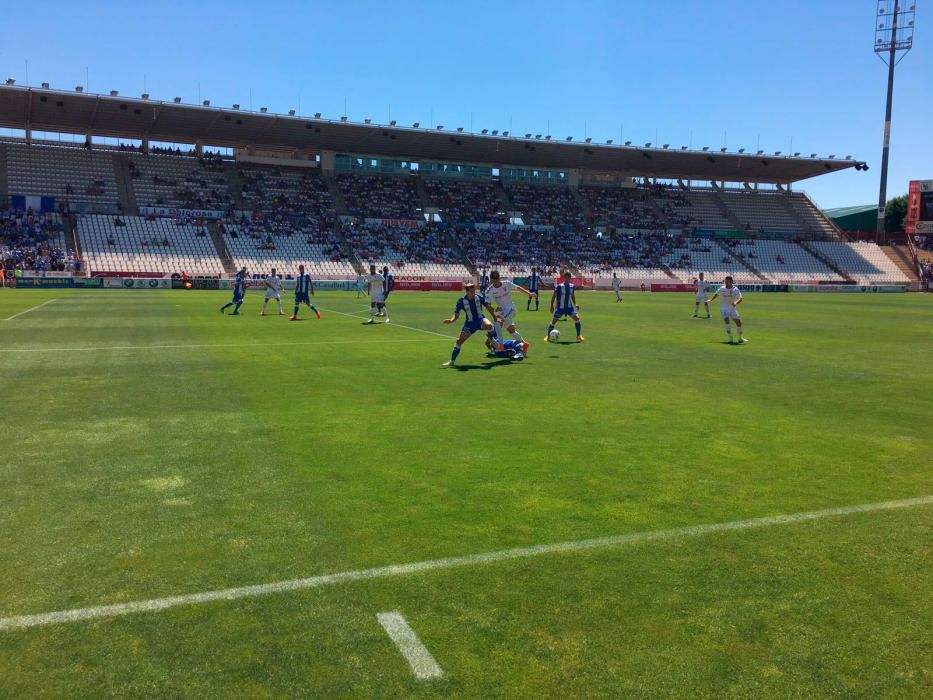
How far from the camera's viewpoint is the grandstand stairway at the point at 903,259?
78.3 m

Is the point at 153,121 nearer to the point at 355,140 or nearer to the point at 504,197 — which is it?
the point at 355,140

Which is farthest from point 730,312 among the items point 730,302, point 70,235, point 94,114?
point 94,114

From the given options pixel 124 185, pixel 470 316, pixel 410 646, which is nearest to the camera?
pixel 410 646

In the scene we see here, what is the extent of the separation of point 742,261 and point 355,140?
1783 inches

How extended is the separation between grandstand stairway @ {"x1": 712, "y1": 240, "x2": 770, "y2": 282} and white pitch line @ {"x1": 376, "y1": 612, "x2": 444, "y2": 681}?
3085 inches

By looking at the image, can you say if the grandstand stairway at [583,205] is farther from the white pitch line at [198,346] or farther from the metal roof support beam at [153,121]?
the white pitch line at [198,346]

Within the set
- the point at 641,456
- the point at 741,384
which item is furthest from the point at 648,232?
the point at 641,456

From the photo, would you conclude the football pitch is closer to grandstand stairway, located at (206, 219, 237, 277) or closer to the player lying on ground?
the player lying on ground

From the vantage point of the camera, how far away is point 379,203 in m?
73.2

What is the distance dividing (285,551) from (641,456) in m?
4.15

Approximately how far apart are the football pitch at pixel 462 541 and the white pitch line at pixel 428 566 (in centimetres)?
2

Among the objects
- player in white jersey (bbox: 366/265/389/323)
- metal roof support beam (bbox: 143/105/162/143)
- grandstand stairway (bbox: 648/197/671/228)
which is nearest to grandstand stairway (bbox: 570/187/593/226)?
grandstand stairway (bbox: 648/197/671/228)

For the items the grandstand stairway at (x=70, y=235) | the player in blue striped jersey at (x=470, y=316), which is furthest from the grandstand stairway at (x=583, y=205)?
the player in blue striped jersey at (x=470, y=316)

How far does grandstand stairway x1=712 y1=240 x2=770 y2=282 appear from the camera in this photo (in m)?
75.4
